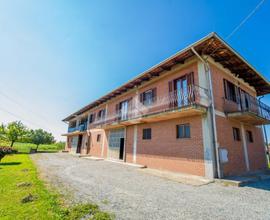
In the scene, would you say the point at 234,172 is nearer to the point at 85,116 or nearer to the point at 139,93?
the point at 139,93

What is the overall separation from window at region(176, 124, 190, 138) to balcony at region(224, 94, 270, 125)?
8.46 feet

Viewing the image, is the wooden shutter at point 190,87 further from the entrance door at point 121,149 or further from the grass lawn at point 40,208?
the entrance door at point 121,149

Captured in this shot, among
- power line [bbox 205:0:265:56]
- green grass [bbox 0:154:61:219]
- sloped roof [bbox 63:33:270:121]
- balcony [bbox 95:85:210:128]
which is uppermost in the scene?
power line [bbox 205:0:265:56]

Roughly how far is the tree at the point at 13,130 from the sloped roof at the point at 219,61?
21.9 meters

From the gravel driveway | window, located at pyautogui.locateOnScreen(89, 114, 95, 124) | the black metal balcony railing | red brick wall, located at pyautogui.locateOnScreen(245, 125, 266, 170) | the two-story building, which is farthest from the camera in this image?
window, located at pyautogui.locateOnScreen(89, 114, 95, 124)

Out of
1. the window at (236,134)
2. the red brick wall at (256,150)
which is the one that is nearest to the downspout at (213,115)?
the window at (236,134)

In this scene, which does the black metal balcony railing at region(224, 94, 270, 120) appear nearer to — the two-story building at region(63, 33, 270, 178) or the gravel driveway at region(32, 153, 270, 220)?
the two-story building at region(63, 33, 270, 178)

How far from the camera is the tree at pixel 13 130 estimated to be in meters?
24.2

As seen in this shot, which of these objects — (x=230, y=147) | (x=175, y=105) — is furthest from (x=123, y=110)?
(x=230, y=147)

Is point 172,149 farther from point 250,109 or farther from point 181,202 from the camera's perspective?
point 250,109

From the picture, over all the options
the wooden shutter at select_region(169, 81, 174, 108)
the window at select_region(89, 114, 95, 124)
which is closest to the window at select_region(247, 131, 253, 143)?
the wooden shutter at select_region(169, 81, 174, 108)

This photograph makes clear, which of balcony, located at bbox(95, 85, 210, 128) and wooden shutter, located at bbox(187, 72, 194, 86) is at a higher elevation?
wooden shutter, located at bbox(187, 72, 194, 86)

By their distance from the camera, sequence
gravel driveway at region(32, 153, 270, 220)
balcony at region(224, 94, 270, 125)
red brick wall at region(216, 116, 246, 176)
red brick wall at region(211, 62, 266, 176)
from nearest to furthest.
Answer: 1. gravel driveway at region(32, 153, 270, 220)
2. red brick wall at region(216, 116, 246, 176)
3. red brick wall at region(211, 62, 266, 176)
4. balcony at region(224, 94, 270, 125)

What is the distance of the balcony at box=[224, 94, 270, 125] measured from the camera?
933cm
